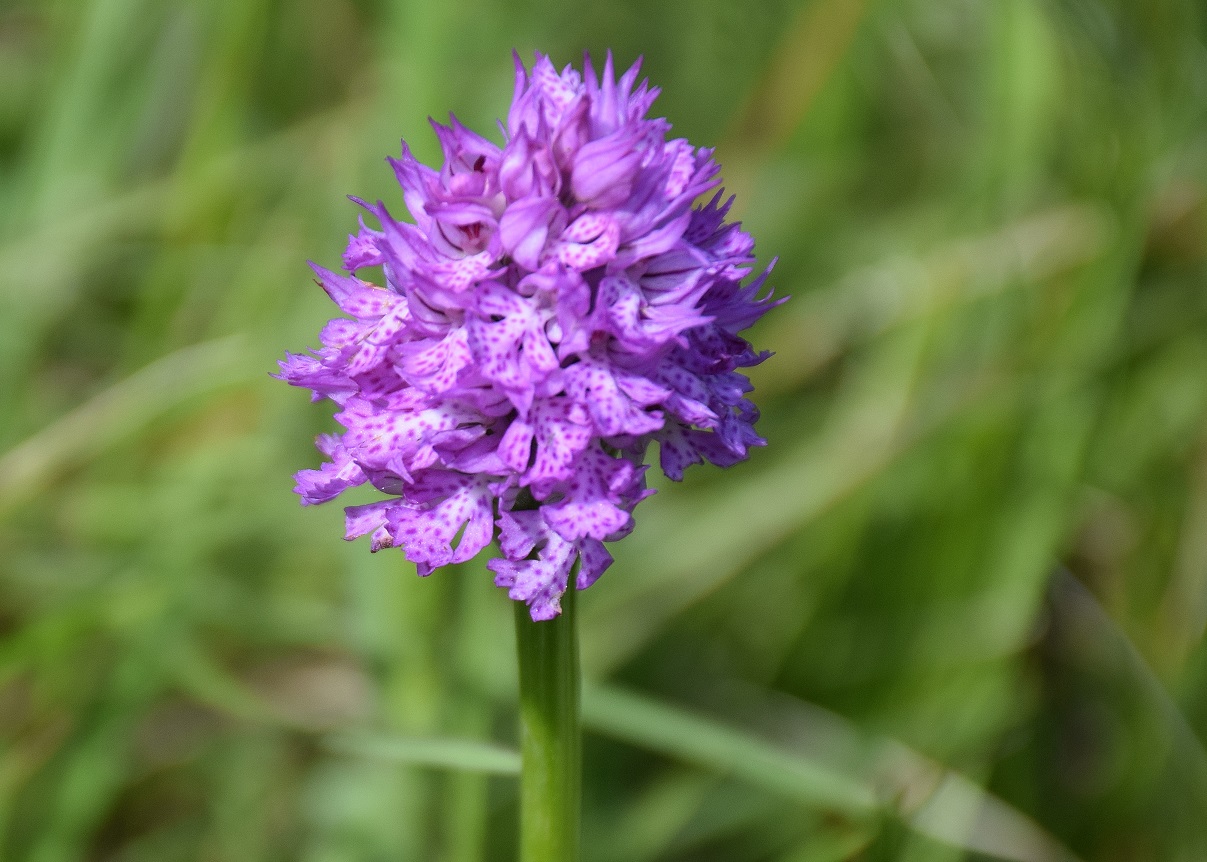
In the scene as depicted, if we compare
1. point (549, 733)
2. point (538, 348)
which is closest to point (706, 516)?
point (549, 733)

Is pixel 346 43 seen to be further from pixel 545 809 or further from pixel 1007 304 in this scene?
pixel 545 809

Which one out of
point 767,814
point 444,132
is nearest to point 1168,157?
point 767,814

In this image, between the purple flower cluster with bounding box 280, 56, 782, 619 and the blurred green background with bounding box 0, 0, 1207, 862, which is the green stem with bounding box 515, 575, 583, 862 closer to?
the purple flower cluster with bounding box 280, 56, 782, 619

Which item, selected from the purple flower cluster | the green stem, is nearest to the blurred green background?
the green stem

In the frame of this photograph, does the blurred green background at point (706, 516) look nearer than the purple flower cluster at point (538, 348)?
No

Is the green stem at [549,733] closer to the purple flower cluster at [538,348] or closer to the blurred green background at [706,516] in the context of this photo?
the purple flower cluster at [538,348]

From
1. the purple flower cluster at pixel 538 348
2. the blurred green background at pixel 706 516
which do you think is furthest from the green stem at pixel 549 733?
the blurred green background at pixel 706 516
